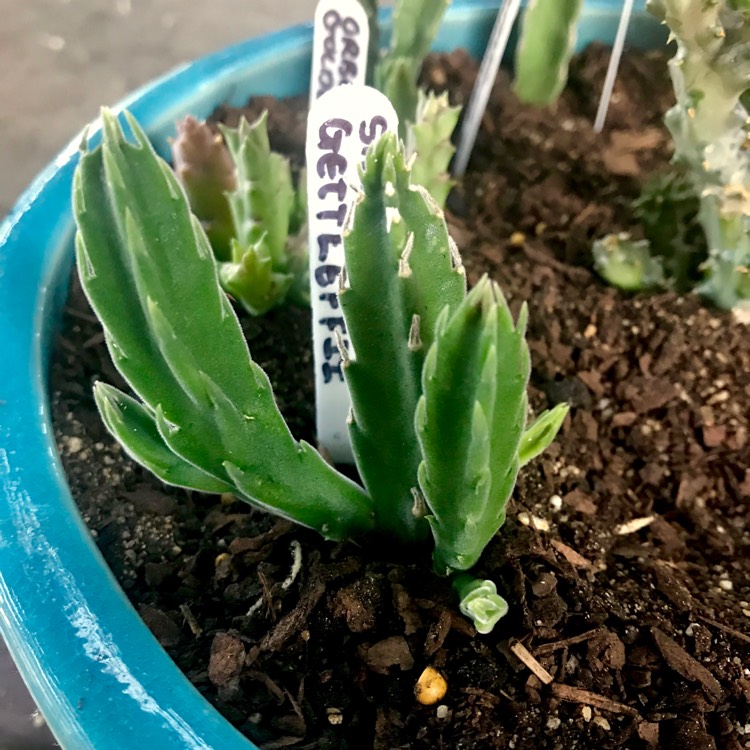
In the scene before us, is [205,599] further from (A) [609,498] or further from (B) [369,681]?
(A) [609,498]

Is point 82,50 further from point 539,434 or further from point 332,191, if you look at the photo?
point 539,434

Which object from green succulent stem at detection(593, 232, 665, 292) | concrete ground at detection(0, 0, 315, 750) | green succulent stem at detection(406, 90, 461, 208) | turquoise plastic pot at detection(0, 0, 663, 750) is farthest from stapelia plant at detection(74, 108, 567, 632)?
concrete ground at detection(0, 0, 315, 750)

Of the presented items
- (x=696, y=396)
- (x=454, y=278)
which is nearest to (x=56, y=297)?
(x=454, y=278)

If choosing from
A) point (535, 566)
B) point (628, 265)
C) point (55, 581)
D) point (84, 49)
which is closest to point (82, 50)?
point (84, 49)

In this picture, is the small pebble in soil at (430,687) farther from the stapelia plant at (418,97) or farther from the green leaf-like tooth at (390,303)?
the stapelia plant at (418,97)

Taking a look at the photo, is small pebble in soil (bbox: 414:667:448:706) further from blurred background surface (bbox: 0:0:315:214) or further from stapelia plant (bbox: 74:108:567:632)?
blurred background surface (bbox: 0:0:315:214)

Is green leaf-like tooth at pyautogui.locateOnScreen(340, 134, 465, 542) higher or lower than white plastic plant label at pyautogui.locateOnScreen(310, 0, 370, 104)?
lower

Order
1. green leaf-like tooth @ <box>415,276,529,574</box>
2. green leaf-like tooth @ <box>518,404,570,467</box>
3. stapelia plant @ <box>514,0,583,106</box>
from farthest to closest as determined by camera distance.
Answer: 1. stapelia plant @ <box>514,0,583,106</box>
2. green leaf-like tooth @ <box>518,404,570,467</box>
3. green leaf-like tooth @ <box>415,276,529,574</box>
